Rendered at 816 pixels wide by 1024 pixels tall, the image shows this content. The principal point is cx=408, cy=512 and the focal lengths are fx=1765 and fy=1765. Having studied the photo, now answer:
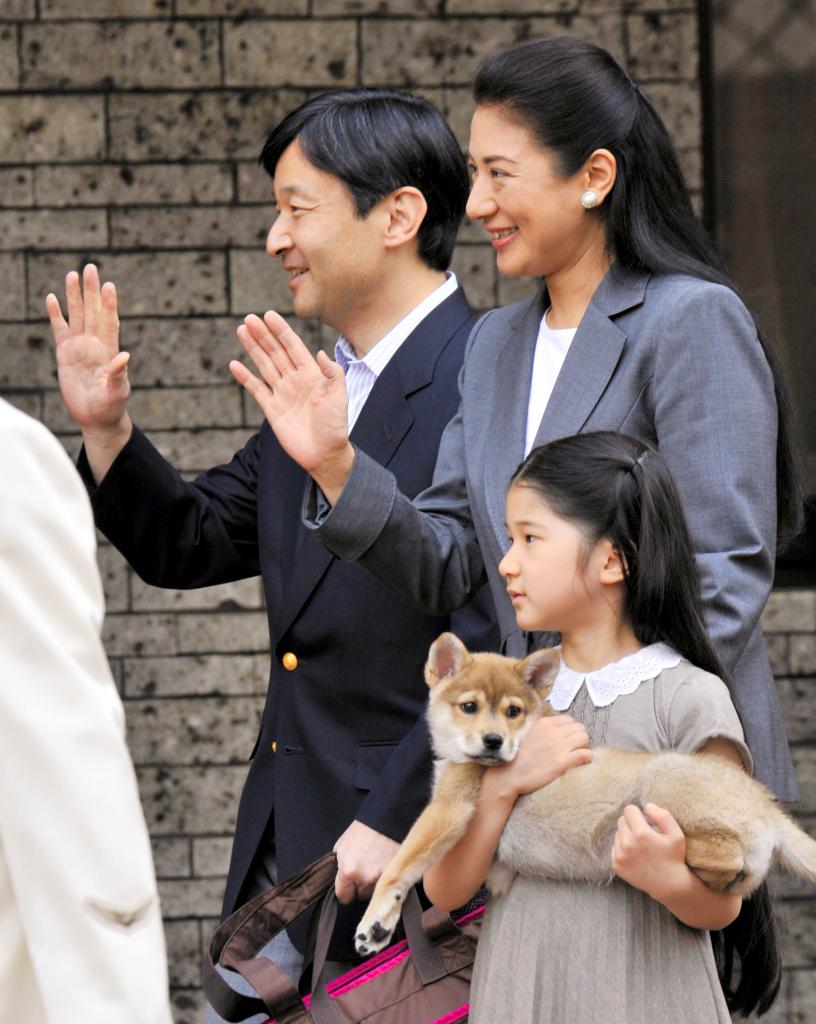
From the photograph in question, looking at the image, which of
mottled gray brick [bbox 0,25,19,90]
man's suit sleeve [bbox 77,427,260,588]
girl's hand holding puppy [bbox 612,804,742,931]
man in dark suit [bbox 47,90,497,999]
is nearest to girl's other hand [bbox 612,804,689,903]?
girl's hand holding puppy [bbox 612,804,742,931]

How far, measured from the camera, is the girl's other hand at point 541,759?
93.8 inches

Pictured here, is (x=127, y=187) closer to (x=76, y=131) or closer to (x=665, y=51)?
(x=76, y=131)

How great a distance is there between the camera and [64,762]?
1.62 m

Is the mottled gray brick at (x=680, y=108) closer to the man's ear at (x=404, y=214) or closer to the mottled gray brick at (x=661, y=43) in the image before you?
the mottled gray brick at (x=661, y=43)

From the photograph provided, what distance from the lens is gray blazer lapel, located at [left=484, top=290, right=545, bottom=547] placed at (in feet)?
9.13

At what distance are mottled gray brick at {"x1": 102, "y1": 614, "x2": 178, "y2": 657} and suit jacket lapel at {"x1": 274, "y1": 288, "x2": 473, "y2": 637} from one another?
5.29ft

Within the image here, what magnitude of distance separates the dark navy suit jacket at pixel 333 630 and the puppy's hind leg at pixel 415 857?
0.51 m

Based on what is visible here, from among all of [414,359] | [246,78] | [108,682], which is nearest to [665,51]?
[246,78]

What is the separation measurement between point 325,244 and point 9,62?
186cm

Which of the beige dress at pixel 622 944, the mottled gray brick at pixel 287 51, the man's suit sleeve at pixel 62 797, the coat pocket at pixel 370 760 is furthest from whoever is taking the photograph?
the mottled gray brick at pixel 287 51

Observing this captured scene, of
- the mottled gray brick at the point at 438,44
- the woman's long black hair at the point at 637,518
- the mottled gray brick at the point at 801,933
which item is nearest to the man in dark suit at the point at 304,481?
the woman's long black hair at the point at 637,518

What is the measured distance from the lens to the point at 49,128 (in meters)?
4.88

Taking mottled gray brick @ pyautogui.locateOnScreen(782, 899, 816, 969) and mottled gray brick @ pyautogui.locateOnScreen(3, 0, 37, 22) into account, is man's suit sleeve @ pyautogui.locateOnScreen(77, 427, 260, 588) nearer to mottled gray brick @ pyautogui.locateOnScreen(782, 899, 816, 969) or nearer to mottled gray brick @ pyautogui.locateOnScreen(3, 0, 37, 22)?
mottled gray brick @ pyautogui.locateOnScreen(3, 0, 37, 22)

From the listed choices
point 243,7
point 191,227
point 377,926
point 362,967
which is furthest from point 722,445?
point 243,7
